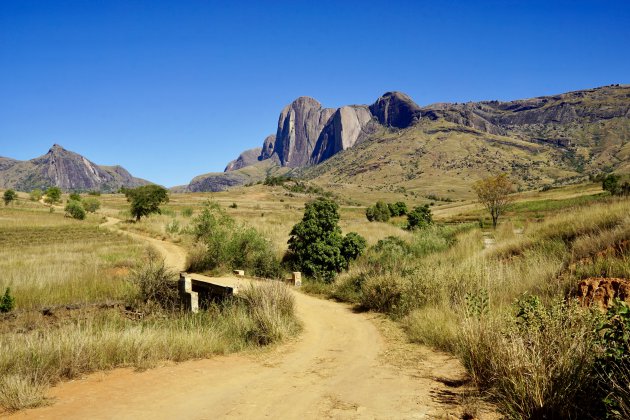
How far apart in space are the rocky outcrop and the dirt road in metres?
2.84

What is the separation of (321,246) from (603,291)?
12.0 metres

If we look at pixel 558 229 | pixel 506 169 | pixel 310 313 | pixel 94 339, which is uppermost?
pixel 506 169

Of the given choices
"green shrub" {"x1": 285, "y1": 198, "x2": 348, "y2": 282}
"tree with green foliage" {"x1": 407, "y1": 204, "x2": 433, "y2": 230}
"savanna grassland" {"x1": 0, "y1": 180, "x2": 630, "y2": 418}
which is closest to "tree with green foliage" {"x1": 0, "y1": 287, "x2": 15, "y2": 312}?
"savanna grassland" {"x1": 0, "y1": 180, "x2": 630, "y2": 418}

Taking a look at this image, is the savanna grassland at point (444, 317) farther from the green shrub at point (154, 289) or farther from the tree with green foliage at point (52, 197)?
the tree with green foliage at point (52, 197)

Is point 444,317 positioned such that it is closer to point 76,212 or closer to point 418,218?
point 418,218

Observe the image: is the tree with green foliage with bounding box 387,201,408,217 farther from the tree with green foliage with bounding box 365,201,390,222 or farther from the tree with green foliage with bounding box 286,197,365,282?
the tree with green foliage with bounding box 286,197,365,282

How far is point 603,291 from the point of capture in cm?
752

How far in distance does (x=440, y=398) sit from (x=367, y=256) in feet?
42.3

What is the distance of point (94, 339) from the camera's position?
7.87 metres

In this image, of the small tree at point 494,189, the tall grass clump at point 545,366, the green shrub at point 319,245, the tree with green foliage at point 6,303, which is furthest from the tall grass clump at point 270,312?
the small tree at point 494,189

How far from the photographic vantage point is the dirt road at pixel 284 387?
5543 millimetres

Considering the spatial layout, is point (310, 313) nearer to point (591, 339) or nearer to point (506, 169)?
point (591, 339)

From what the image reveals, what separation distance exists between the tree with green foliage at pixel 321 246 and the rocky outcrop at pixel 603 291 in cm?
1086

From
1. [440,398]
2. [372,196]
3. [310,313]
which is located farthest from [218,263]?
[372,196]
